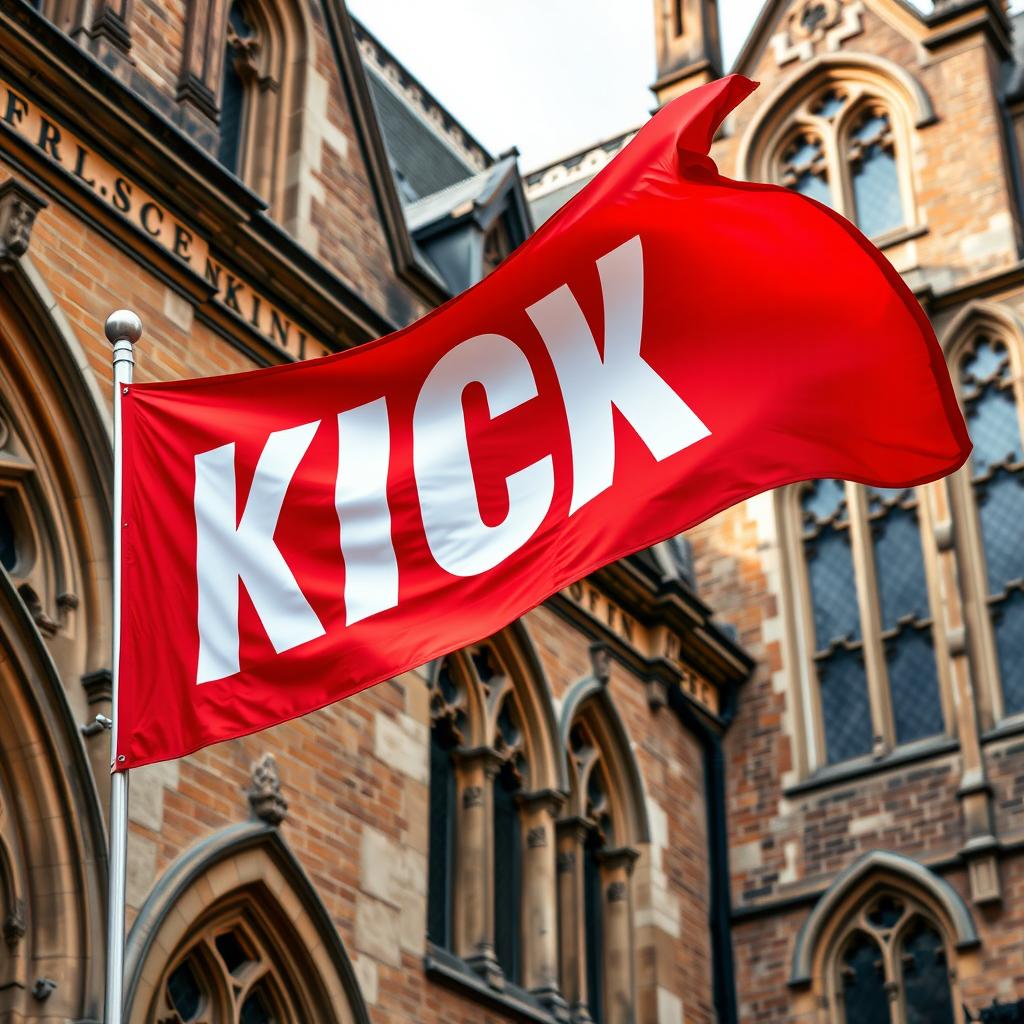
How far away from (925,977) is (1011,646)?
3.26 metres

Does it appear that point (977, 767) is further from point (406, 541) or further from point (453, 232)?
point (406, 541)

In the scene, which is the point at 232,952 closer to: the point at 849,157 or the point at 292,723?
the point at 292,723

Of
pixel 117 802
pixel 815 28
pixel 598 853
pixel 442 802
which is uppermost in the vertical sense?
pixel 815 28

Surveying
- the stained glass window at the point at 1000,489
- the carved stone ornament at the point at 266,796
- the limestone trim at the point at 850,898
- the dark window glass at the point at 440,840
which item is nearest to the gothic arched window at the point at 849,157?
the stained glass window at the point at 1000,489

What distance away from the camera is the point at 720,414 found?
7.95 meters

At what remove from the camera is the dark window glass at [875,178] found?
21766 mm

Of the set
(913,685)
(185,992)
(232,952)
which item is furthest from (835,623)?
(185,992)

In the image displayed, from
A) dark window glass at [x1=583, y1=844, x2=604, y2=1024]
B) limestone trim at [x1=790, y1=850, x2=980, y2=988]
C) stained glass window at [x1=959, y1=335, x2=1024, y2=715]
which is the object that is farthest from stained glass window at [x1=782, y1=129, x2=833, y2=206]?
dark window glass at [x1=583, y1=844, x2=604, y2=1024]

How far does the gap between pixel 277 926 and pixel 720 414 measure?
5.99 m

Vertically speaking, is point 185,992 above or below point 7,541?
below

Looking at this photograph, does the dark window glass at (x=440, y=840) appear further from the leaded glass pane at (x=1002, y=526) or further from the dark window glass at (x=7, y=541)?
the leaded glass pane at (x=1002, y=526)

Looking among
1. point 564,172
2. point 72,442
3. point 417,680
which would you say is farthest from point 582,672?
point 564,172

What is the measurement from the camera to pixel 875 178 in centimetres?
2203

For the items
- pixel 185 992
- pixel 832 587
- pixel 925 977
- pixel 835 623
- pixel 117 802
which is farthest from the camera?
pixel 832 587
